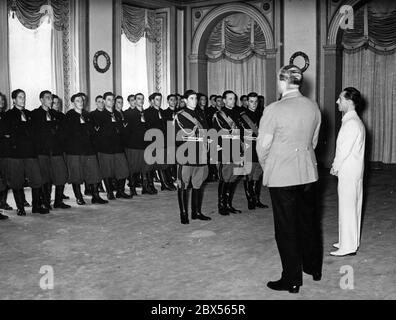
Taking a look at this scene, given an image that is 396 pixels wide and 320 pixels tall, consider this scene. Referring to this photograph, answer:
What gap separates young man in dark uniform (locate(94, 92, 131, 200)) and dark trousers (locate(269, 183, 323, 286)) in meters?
4.22

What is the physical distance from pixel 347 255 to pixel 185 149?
2.08 m

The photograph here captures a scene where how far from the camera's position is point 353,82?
35.8 feet

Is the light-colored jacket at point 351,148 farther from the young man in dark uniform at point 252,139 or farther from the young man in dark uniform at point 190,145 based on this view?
the young man in dark uniform at point 252,139

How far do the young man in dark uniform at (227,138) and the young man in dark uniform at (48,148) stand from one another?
212 cm

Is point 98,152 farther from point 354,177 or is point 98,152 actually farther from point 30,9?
point 354,177

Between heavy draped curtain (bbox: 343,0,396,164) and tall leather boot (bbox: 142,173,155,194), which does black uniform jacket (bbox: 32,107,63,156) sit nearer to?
tall leather boot (bbox: 142,173,155,194)

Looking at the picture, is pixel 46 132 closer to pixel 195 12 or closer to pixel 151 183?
pixel 151 183

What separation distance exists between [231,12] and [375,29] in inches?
122

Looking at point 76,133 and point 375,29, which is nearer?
point 76,133

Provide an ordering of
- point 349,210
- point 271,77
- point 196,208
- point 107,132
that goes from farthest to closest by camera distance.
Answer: point 271,77 < point 107,132 < point 196,208 < point 349,210

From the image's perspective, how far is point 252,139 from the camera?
645cm

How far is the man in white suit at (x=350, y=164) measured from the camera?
171 inches

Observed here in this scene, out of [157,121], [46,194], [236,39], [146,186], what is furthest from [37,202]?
[236,39]
